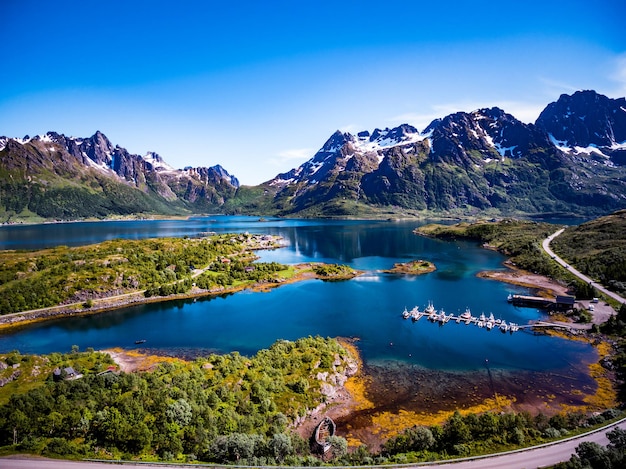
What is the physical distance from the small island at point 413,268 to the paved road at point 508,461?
3873 inches

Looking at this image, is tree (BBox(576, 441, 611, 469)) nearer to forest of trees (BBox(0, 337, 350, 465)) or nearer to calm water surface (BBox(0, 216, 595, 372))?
forest of trees (BBox(0, 337, 350, 465))

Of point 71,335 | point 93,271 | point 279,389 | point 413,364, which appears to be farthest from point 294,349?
point 93,271

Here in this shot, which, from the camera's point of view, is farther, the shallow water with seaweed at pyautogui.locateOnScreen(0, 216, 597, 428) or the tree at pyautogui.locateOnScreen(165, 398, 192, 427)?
the shallow water with seaweed at pyautogui.locateOnScreen(0, 216, 597, 428)

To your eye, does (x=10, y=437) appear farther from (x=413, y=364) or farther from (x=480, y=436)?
(x=413, y=364)

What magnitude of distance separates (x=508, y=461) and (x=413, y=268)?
109m

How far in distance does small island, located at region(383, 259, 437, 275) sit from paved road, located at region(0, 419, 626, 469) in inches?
3873

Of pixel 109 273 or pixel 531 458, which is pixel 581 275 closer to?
pixel 531 458

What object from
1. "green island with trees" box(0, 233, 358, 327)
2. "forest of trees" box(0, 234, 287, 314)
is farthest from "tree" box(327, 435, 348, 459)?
"forest of trees" box(0, 234, 287, 314)

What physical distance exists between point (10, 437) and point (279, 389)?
29.2 m

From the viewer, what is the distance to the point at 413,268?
14075 centimetres

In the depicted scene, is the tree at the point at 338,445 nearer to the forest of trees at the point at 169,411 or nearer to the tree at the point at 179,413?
the forest of trees at the point at 169,411

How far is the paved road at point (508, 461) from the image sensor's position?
30.9 metres

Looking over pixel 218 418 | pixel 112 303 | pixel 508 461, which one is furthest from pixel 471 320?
pixel 112 303

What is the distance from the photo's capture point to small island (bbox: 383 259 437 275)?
136500mm
